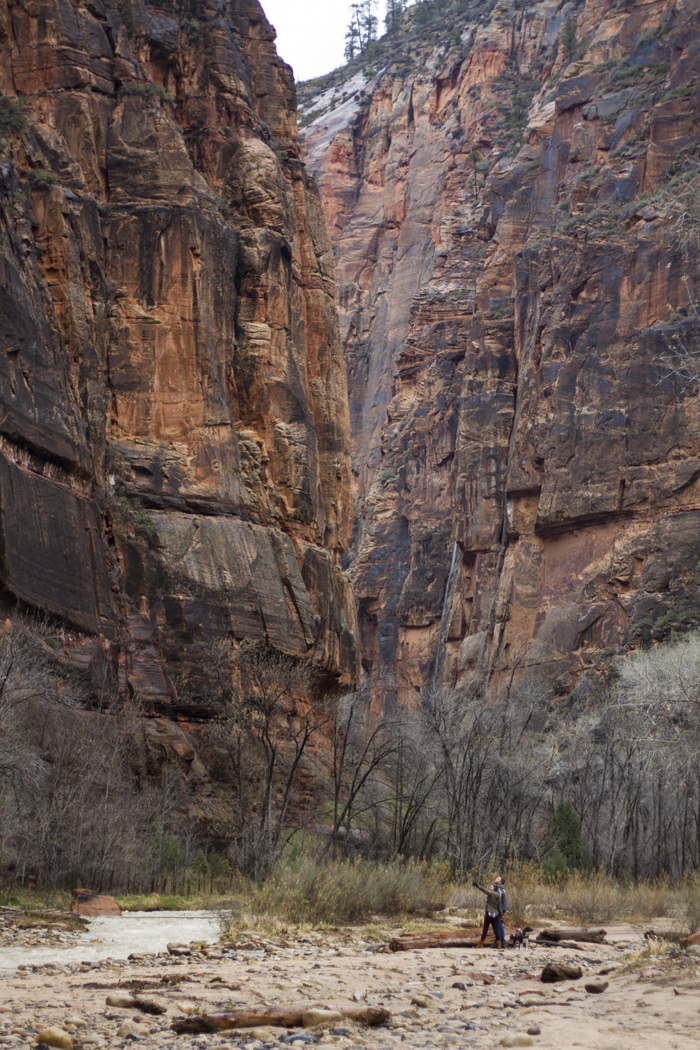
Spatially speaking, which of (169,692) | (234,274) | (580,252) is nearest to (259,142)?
(234,274)

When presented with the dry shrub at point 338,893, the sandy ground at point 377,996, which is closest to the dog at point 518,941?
the sandy ground at point 377,996

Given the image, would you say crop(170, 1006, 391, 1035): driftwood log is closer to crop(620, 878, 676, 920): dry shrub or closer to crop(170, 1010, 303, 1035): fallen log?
crop(170, 1010, 303, 1035): fallen log

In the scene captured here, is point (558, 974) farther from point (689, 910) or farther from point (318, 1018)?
point (689, 910)

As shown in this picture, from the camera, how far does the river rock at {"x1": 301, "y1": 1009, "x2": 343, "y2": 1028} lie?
34.6 ft

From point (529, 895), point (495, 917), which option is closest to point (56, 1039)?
point (495, 917)

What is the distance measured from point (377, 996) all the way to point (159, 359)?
36.2 m

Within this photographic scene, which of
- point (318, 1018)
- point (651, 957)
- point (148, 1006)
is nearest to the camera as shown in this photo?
point (318, 1018)

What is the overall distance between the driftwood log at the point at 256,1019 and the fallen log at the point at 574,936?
11.4 meters

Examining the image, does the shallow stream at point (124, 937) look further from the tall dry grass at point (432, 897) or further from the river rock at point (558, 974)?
the river rock at point (558, 974)

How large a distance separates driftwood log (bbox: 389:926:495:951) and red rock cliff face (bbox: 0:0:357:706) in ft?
58.7

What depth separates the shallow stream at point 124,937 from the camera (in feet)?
53.1

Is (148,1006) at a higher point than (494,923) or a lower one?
lower

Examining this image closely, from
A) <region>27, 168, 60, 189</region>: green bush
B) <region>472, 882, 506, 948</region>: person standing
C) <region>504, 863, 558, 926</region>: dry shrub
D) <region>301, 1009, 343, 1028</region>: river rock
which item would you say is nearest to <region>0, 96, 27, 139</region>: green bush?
<region>27, 168, 60, 189</region>: green bush

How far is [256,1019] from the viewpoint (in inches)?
412
